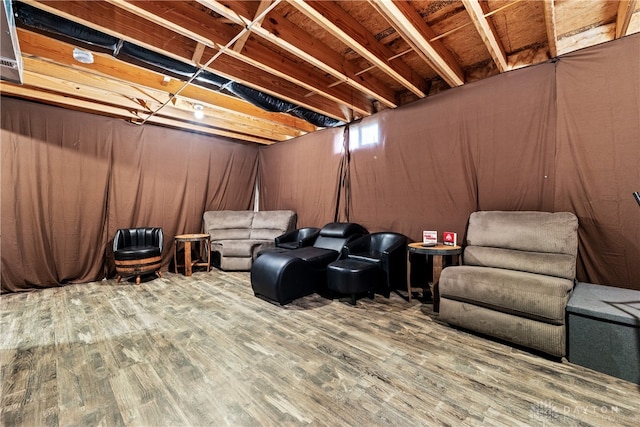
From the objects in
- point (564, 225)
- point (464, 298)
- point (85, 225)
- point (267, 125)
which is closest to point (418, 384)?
point (464, 298)

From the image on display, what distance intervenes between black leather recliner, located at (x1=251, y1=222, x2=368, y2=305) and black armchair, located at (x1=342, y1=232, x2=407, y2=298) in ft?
0.83

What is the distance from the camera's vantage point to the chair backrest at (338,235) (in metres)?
3.76

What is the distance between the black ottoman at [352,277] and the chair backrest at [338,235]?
2.02ft

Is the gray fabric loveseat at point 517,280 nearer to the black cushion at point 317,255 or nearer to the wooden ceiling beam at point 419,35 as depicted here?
the black cushion at point 317,255

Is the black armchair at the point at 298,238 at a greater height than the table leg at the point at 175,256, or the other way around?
the black armchair at the point at 298,238

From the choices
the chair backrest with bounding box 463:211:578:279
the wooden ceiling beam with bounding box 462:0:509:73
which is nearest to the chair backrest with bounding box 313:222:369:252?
the chair backrest with bounding box 463:211:578:279

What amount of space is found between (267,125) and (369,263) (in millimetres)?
3342

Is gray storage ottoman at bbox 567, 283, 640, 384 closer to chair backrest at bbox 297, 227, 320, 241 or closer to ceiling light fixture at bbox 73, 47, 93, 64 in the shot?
chair backrest at bbox 297, 227, 320, 241

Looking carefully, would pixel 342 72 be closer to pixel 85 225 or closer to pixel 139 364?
pixel 139 364

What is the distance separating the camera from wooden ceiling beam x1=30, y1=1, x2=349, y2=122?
6.34 ft

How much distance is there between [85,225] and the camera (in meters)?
4.04

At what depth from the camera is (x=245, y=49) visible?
8.20 feet

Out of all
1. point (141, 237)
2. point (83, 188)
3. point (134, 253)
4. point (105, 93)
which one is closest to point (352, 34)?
point (105, 93)

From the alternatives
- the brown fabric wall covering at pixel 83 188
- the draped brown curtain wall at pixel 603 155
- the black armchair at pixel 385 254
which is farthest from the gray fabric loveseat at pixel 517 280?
the brown fabric wall covering at pixel 83 188
